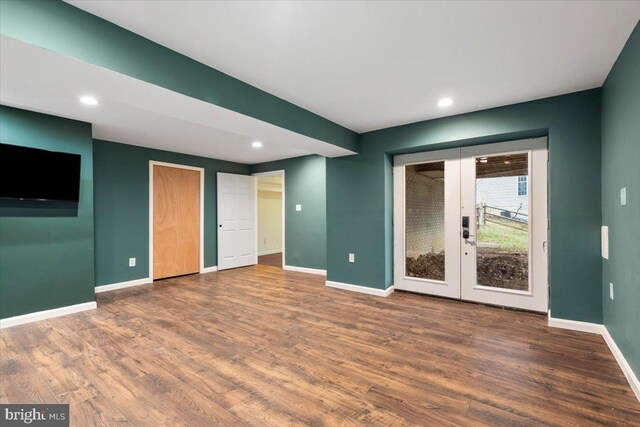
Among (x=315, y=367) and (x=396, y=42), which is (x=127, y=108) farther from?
(x=315, y=367)

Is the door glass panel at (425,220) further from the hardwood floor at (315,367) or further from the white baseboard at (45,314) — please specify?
the white baseboard at (45,314)

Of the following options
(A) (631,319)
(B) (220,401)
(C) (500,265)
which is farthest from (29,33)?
(C) (500,265)

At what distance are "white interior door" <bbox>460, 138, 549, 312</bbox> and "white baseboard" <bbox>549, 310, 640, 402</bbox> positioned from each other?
0.34 metres

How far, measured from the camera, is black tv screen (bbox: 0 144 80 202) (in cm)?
310

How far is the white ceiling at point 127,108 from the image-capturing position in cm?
187

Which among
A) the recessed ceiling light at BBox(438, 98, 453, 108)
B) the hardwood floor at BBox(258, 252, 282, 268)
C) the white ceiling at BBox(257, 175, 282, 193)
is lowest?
the hardwood floor at BBox(258, 252, 282, 268)

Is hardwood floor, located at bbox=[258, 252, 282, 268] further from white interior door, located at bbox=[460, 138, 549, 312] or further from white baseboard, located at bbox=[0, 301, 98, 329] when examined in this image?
white interior door, located at bbox=[460, 138, 549, 312]

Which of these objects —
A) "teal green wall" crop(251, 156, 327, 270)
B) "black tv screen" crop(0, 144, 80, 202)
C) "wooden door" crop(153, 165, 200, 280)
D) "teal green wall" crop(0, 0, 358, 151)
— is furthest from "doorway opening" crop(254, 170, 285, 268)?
"teal green wall" crop(0, 0, 358, 151)

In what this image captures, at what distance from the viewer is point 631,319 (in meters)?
2.04

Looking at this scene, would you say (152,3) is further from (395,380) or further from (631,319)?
(631,319)

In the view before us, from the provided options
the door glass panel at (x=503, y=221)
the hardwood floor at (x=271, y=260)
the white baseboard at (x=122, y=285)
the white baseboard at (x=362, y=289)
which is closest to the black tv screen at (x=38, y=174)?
the white baseboard at (x=122, y=285)

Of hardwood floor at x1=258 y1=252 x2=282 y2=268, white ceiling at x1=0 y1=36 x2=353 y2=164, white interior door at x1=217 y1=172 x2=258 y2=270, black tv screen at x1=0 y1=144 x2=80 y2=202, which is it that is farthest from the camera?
hardwood floor at x1=258 y1=252 x2=282 y2=268

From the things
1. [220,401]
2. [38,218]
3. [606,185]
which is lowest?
[220,401]

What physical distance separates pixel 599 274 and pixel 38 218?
611cm
